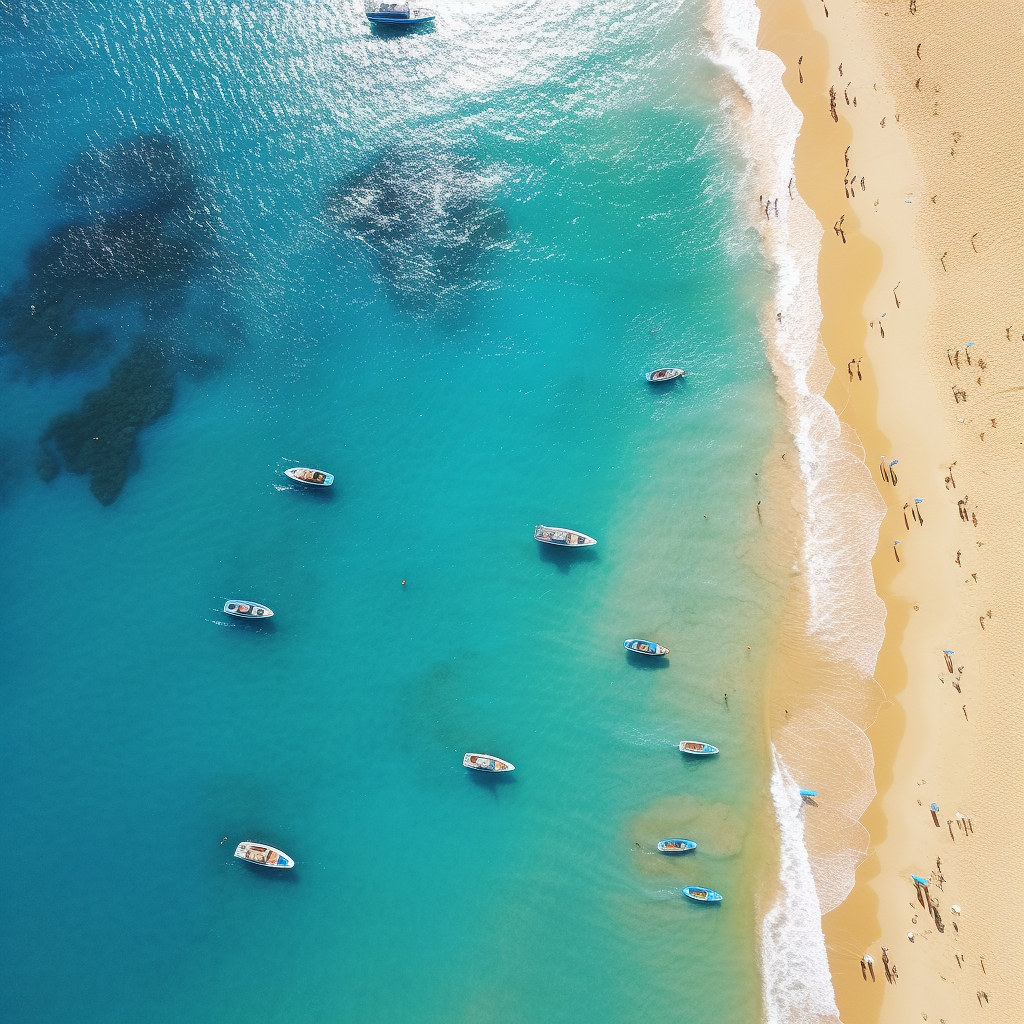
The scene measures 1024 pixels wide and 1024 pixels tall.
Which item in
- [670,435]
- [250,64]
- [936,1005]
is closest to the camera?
[936,1005]

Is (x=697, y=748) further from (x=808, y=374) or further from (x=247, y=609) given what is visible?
(x=247, y=609)

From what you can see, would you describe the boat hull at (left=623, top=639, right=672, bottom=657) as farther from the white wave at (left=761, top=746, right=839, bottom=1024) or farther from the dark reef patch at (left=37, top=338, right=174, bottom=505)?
the dark reef patch at (left=37, top=338, right=174, bottom=505)

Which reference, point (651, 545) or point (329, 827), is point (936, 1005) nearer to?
point (651, 545)

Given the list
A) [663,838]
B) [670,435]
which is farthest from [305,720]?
[670,435]

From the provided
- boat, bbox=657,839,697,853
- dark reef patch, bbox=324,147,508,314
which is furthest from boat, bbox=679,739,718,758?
dark reef patch, bbox=324,147,508,314

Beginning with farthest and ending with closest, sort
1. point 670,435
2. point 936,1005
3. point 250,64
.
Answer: point 250,64 → point 670,435 → point 936,1005

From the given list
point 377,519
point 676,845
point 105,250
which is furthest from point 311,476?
point 676,845
